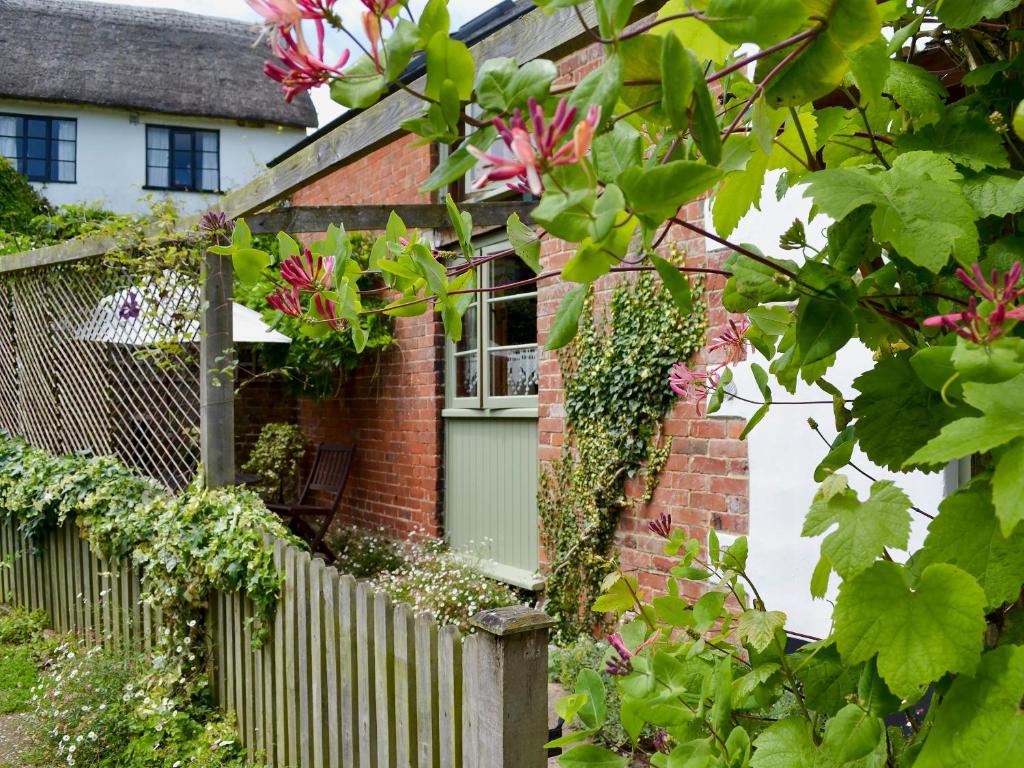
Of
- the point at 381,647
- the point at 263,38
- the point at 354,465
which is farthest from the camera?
the point at 354,465

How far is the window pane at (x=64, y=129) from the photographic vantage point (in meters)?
19.3

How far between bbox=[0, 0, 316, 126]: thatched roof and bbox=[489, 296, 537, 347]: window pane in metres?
15.6

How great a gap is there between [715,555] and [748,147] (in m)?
0.55

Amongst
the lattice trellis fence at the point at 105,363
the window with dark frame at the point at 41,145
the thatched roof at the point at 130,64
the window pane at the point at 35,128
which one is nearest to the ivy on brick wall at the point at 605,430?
the lattice trellis fence at the point at 105,363

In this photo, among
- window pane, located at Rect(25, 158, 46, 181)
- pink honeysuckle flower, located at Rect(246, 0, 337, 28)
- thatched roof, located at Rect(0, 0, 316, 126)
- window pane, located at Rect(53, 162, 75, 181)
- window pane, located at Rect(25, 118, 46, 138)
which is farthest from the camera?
thatched roof, located at Rect(0, 0, 316, 126)

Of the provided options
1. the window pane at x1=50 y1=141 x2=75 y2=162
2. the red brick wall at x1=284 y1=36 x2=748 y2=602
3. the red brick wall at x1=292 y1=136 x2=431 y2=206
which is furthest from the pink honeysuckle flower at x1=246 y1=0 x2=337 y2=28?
the window pane at x1=50 y1=141 x2=75 y2=162

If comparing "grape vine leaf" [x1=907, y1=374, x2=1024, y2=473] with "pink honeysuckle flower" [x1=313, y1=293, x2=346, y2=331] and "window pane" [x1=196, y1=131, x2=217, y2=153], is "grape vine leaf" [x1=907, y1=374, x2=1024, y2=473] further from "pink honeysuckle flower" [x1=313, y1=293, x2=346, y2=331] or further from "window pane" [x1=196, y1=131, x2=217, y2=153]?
"window pane" [x1=196, y1=131, x2=217, y2=153]

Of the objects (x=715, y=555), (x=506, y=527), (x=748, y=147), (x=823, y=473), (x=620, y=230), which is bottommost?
(x=506, y=527)

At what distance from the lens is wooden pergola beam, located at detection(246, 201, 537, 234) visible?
4.05m

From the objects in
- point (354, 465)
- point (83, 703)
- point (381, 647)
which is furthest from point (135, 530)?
point (354, 465)

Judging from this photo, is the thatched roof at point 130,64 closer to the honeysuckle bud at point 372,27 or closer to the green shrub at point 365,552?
the green shrub at point 365,552

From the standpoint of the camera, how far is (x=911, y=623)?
2.19 feet

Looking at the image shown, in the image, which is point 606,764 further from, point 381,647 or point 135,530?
point 135,530

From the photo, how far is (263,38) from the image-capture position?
665 millimetres
